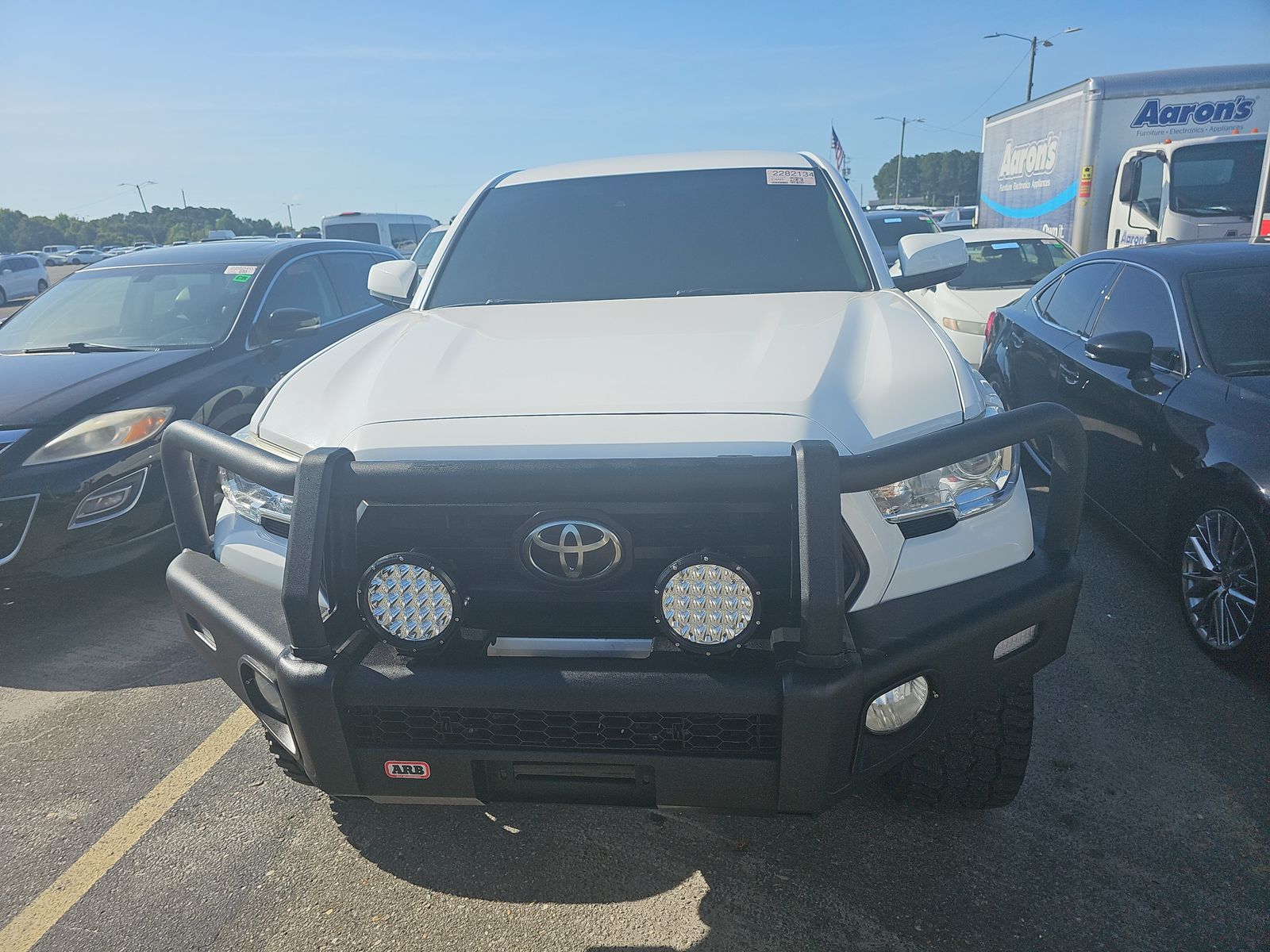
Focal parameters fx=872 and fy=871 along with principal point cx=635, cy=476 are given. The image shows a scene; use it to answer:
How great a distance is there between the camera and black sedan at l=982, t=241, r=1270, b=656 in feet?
10.4

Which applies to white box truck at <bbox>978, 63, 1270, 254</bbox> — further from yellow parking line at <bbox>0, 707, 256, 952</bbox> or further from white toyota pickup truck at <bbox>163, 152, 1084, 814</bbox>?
yellow parking line at <bbox>0, 707, 256, 952</bbox>

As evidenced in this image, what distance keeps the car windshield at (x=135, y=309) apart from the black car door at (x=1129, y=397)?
4.67 m

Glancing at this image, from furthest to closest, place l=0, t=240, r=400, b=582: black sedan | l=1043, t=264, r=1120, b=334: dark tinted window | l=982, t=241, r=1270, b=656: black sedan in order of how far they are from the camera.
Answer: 1. l=1043, t=264, r=1120, b=334: dark tinted window
2. l=0, t=240, r=400, b=582: black sedan
3. l=982, t=241, r=1270, b=656: black sedan

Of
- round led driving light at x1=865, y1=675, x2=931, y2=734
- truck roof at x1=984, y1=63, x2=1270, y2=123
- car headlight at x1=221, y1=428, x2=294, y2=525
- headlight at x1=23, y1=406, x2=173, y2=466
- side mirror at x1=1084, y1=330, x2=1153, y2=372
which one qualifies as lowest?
round led driving light at x1=865, y1=675, x2=931, y2=734

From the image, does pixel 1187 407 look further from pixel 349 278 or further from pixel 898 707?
pixel 349 278

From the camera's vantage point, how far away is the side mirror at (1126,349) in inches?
149

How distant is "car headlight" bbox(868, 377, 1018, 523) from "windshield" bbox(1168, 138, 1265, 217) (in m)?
11.1

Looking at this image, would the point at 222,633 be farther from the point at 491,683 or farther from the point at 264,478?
the point at 491,683

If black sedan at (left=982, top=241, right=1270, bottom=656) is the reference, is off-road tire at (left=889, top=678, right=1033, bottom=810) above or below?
→ below

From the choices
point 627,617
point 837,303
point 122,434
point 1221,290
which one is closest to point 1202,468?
point 1221,290

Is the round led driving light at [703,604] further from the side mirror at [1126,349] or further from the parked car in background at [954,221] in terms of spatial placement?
the parked car in background at [954,221]

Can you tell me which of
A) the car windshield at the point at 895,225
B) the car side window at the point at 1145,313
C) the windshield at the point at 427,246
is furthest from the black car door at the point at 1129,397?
the windshield at the point at 427,246

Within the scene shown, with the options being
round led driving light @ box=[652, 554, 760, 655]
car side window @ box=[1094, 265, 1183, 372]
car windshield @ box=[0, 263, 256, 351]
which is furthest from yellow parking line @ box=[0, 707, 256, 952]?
car side window @ box=[1094, 265, 1183, 372]

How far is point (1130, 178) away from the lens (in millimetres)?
11836
